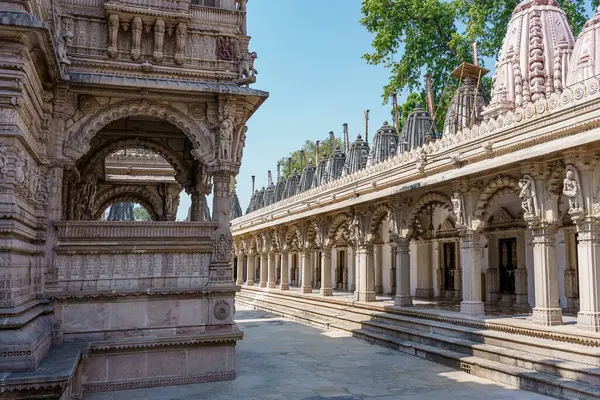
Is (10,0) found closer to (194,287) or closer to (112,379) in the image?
(194,287)

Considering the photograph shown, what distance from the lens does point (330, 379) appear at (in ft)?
30.1

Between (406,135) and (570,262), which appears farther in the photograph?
(406,135)

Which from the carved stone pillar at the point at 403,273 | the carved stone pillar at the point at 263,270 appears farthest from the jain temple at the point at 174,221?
the carved stone pillar at the point at 263,270

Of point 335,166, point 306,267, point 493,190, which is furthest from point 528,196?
point 335,166

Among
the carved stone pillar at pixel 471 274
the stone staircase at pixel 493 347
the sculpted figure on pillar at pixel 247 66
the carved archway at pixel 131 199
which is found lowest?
the stone staircase at pixel 493 347

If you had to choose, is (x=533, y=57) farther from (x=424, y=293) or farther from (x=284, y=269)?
(x=284, y=269)

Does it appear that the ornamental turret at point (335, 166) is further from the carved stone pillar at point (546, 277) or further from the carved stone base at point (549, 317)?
the carved stone base at point (549, 317)

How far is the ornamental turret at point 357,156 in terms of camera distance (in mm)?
27125

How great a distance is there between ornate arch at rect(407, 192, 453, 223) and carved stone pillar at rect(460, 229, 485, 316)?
1167 millimetres

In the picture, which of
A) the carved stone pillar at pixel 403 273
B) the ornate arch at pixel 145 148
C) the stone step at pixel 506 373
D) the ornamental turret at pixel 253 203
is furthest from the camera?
the ornamental turret at pixel 253 203

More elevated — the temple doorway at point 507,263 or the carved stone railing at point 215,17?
the carved stone railing at point 215,17

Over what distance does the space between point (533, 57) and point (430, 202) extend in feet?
22.6

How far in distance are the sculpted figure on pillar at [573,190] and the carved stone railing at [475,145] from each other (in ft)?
2.46

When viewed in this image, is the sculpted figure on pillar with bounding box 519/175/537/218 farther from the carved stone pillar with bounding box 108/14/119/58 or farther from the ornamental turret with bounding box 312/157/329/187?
the ornamental turret with bounding box 312/157/329/187
